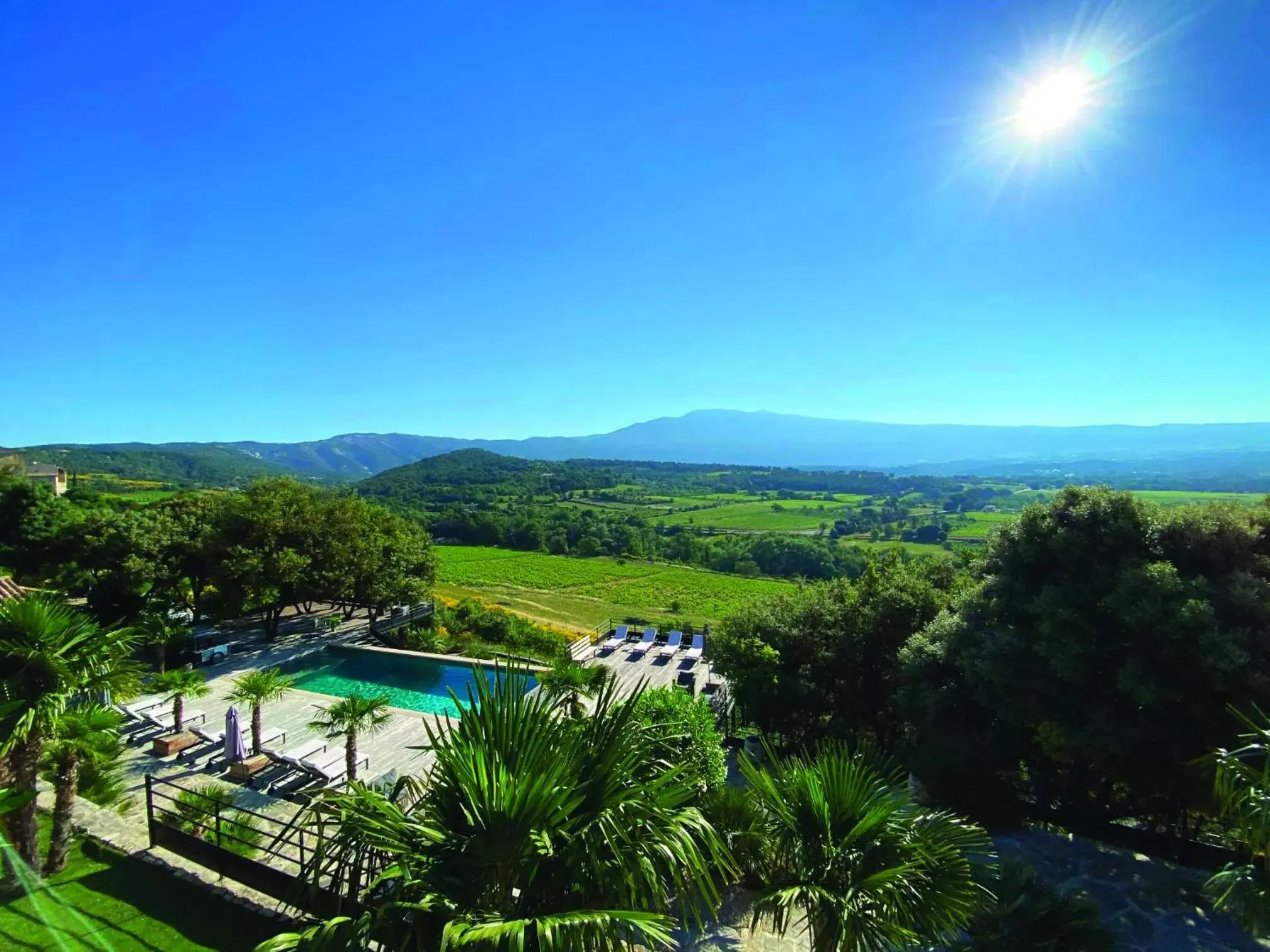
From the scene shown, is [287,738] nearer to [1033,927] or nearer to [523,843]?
[523,843]

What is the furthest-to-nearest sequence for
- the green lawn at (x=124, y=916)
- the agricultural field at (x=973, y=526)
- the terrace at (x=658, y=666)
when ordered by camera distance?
the agricultural field at (x=973, y=526)
the terrace at (x=658, y=666)
the green lawn at (x=124, y=916)

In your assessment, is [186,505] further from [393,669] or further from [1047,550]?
[1047,550]

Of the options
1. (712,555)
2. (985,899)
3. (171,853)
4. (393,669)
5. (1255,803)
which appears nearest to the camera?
(1255,803)

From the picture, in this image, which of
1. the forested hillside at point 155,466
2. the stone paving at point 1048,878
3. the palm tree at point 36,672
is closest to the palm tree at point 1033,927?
the stone paving at point 1048,878

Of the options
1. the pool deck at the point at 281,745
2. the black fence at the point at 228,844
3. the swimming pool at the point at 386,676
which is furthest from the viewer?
the swimming pool at the point at 386,676

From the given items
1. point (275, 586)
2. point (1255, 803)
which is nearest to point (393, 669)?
point (275, 586)

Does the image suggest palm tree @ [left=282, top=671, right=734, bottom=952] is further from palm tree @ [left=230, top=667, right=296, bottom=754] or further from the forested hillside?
the forested hillside

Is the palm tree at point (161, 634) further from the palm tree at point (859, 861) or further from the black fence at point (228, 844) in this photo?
the palm tree at point (859, 861)
